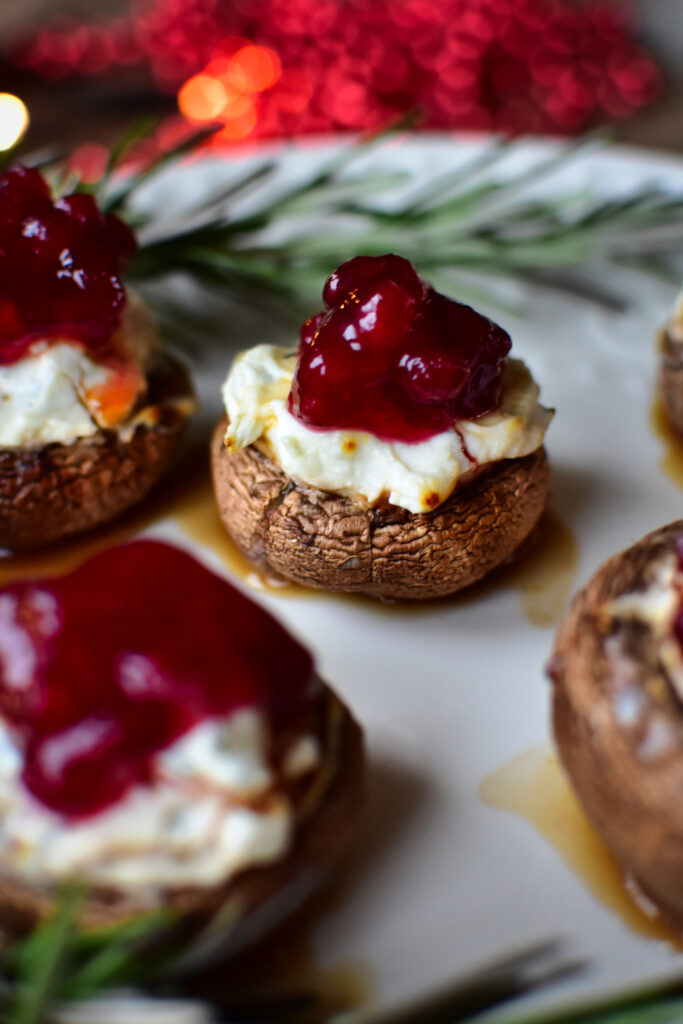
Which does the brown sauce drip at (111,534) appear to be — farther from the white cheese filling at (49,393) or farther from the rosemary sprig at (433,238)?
the rosemary sprig at (433,238)

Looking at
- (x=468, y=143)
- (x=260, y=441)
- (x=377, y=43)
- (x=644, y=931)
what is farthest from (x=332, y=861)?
(x=377, y=43)

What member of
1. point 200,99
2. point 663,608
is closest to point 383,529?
point 663,608

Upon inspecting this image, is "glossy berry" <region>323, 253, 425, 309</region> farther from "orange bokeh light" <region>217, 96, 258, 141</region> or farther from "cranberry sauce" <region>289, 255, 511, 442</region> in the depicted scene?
"orange bokeh light" <region>217, 96, 258, 141</region>

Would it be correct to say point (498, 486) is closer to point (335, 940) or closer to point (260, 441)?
point (260, 441)

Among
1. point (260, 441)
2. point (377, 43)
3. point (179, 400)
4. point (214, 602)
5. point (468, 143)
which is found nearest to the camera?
point (214, 602)

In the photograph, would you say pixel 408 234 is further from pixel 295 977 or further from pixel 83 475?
pixel 295 977
